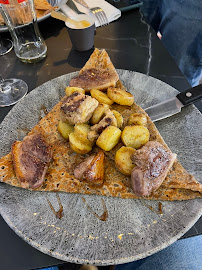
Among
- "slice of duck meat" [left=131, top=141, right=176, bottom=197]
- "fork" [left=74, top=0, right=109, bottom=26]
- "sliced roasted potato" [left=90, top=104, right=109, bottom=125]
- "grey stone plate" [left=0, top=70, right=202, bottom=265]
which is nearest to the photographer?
"grey stone plate" [left=0, top=70, right=202, bottom=265]

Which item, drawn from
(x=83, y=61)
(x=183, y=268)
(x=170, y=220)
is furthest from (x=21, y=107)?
(x=183, y=268)

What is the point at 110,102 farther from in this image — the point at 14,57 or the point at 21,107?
the point at 14,57

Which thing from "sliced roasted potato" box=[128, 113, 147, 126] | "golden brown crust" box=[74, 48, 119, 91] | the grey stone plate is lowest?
the grey stone plate

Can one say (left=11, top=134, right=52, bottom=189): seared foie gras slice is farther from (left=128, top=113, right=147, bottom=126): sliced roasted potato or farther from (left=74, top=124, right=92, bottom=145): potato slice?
(left=128, top=113, right=147, bottom=126): sliced roasted potato

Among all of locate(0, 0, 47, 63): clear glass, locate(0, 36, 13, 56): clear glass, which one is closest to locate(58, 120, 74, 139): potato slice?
locate(0, 0, 47, 63): clear glass

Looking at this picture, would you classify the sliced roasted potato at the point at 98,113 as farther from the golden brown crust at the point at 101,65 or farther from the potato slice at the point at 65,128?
the golden brown crust at the point at 101,65

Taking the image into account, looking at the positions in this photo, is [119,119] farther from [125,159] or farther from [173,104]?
[173,104]
